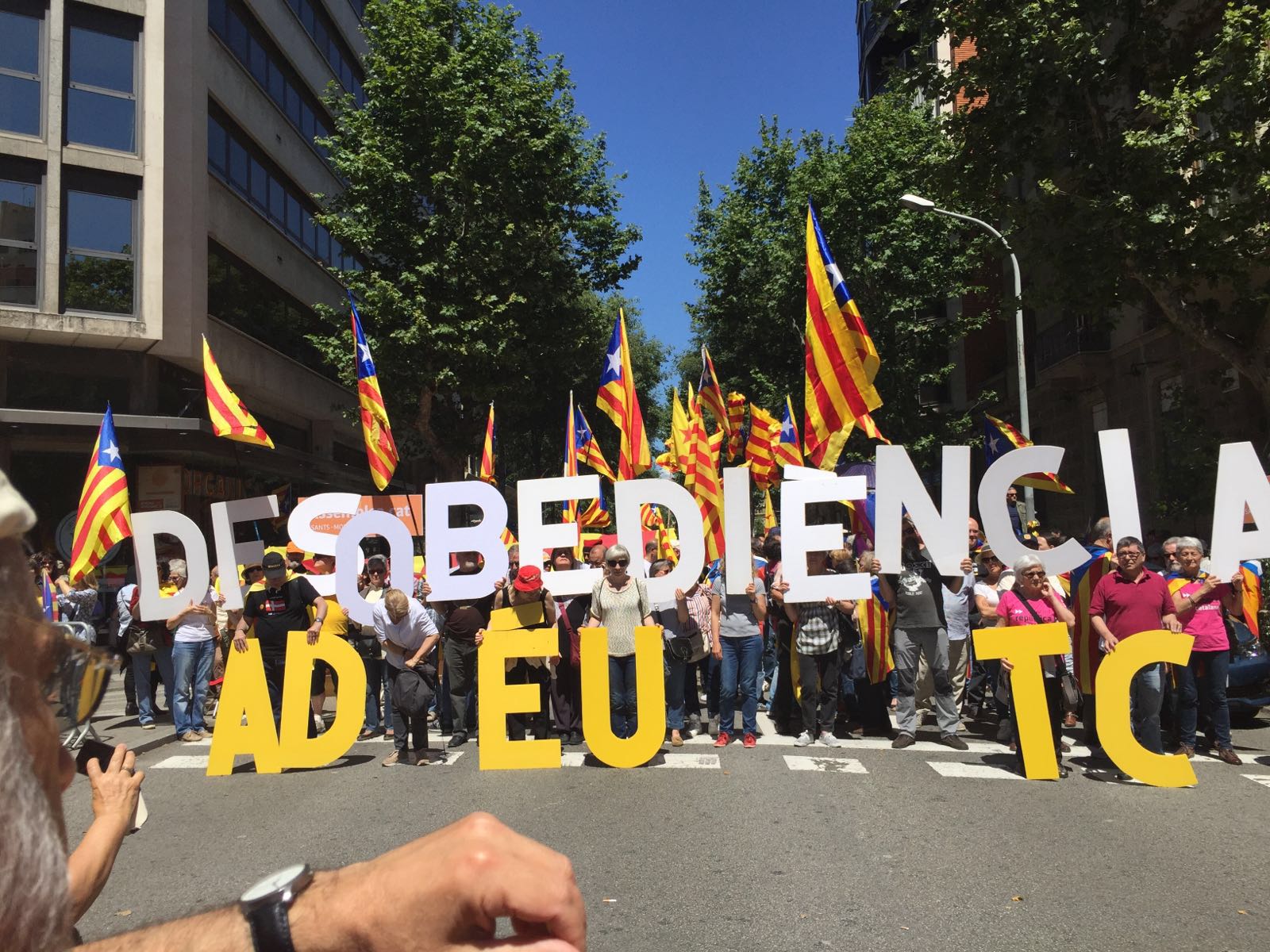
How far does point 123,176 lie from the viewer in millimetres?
19141

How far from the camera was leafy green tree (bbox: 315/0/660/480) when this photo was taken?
22.2 meters

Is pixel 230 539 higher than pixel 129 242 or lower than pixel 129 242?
lower

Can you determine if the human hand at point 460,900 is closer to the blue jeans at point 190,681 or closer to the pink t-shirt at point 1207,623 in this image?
the pink t-shirt at point 1207,623

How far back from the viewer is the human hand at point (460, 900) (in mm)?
1184

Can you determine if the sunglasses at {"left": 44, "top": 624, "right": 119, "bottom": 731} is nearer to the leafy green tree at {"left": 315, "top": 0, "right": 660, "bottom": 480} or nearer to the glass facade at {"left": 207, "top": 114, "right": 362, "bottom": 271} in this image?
the leafy green tree at {"left": 315, "top": 0, "right": 660, "bottom": 480}

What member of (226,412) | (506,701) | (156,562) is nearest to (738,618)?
(506,701)

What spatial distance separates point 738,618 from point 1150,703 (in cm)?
337

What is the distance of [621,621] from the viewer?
8867mm

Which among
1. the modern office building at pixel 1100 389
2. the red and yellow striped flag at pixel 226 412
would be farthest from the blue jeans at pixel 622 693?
the modern office building at pixel 1100 389

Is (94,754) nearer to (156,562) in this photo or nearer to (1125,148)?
(156,562)

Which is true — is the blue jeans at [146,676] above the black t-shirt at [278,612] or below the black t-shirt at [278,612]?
below

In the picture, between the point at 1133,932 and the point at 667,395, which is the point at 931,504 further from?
the point at 667,395

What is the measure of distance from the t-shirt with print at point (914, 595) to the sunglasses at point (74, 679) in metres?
8.16

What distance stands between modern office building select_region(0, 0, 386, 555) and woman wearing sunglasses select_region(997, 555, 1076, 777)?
15.8 m
